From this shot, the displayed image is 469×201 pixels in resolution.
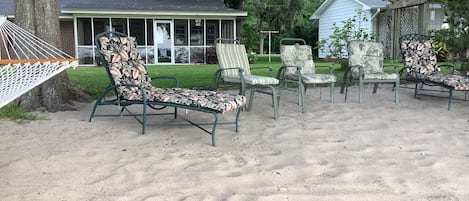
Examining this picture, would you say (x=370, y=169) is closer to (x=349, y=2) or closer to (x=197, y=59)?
(x=197, y=59)

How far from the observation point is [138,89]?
15.0 ft

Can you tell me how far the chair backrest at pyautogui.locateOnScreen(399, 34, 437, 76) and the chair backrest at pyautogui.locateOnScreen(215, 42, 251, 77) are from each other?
2655mm

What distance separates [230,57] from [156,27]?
10509 millimetres

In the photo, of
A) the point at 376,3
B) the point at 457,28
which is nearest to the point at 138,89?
the point at 457,28

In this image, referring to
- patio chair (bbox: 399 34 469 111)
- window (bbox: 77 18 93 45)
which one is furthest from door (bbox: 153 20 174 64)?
patio chair (bbox: 399 34 469 111)

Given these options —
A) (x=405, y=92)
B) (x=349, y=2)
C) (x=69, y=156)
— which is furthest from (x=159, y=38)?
(x=69, y=156)

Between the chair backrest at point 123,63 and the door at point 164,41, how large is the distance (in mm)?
10867

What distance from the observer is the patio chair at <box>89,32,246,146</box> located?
384 centimetres

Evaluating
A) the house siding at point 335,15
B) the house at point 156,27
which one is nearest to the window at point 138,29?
the house at point 156,27

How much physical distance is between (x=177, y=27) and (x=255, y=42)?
35.6ft

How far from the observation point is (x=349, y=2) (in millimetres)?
18734

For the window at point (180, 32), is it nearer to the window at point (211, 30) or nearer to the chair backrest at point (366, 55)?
the window at point (211, 30)

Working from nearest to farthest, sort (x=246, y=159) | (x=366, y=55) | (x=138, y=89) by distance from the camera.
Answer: (x=246, y=159) → (x=138, y=89) → (x=366, y=55)

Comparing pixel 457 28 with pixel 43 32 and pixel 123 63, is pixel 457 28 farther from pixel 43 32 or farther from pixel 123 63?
pixel 43 32
